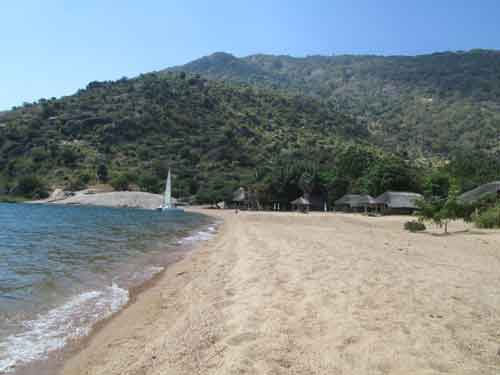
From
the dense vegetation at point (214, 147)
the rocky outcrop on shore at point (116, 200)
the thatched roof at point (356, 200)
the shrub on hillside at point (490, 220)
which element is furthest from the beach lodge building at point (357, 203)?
the rocky outcrop on shore at point (116, 200)

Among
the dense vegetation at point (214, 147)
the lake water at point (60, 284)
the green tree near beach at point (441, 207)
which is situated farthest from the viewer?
the dense vegetation at point (214, 147)

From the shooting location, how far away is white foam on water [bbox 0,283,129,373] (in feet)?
18.3

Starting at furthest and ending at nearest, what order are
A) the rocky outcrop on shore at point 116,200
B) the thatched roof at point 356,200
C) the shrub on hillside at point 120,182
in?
the shrub on hillside at point 120,182
the rocky outcrop on shore at point 116,200
the thatched roof at point 356,200

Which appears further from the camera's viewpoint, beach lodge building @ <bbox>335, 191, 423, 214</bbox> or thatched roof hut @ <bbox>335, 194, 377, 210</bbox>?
thatched roof hut @ <bbox>335, 194, 377, 210</bbox>

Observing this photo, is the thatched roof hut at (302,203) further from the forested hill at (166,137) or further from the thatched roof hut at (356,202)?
the forested hill at (166,137)

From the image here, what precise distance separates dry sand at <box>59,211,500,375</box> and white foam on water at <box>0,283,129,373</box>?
0.47 meters

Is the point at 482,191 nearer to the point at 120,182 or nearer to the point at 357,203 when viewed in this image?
the point at 357,203

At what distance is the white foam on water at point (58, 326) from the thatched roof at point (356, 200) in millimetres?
54908

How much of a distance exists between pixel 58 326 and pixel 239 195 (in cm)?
7507

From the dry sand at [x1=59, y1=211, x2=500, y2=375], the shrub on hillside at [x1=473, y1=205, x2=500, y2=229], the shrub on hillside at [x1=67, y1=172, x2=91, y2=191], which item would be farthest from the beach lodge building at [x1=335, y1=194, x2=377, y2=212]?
the shrub on hillside at [x1=67, y1=172, x2=91, y2=191]

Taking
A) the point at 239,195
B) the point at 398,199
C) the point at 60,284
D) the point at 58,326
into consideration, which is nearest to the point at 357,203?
the point at 398,199

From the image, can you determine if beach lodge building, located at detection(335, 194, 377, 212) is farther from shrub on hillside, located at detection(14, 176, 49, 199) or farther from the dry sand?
shrub on hillside, located at detection(14, 176, 49, 199)

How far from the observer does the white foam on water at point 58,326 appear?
5.57 metres

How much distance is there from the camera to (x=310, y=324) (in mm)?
5781
